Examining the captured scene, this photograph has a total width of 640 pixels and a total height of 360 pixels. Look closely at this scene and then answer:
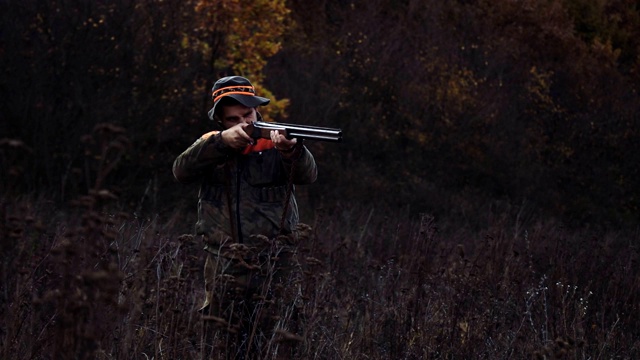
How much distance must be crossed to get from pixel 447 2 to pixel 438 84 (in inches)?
178

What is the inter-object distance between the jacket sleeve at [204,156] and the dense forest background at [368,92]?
18.3 ft

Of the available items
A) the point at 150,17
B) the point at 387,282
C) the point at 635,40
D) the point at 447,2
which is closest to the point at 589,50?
the point at 635,40

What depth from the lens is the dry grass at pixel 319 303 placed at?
7.95ft

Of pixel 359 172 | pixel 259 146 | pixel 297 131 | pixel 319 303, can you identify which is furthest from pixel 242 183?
pixel 359 172

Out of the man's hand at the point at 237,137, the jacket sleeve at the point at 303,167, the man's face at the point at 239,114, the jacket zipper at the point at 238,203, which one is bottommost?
the jacket zipper at the point at 238,203

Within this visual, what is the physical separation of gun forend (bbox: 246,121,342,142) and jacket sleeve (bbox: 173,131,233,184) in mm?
133

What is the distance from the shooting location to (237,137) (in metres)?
3.82

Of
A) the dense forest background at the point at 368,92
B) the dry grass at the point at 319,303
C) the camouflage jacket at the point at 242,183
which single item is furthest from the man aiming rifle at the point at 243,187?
the dense forest background at the point at 368,92

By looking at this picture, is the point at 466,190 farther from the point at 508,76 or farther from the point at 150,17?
the point at 150,17

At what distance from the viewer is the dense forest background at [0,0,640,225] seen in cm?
1258

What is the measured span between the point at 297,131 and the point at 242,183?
41cm

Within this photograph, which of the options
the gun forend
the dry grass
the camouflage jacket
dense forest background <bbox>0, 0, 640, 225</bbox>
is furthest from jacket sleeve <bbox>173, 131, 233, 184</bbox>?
dense forest background <bbox>0, 0, 640, 225</bbox>

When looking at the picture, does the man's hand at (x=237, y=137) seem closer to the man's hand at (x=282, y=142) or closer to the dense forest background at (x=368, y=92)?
the man's hand at (x=282, y=142)

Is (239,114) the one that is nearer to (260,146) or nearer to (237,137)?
(260,146)
